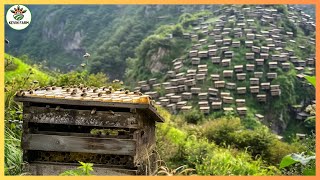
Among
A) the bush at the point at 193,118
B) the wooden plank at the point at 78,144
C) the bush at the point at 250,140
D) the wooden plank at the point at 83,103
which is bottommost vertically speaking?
the bush at the point at 193,118

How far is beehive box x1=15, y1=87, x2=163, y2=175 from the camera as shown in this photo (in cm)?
577

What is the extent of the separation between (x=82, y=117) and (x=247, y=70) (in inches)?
791

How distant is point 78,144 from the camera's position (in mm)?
5828

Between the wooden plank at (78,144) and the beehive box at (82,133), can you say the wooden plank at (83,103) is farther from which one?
the wooden plank at (78,144)

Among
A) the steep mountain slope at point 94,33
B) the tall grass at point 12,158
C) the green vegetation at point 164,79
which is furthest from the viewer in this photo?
the steep mountain slope at point 94,33

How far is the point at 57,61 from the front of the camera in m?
25.8

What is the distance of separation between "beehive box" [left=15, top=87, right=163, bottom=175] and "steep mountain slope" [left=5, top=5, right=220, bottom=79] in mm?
17698

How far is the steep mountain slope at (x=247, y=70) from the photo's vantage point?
23.4 meters

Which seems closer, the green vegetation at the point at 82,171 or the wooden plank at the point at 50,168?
the green vegetation at the point at 82,171

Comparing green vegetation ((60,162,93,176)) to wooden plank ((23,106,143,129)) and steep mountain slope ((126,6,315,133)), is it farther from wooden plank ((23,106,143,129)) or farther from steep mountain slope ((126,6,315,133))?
steep mountain slope ((126,6,315,133))

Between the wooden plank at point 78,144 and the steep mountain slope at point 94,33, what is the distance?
17.8 metres

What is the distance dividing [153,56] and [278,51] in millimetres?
7930

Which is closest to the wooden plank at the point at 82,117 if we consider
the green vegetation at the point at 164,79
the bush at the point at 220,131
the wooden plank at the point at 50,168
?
the green vegetation at the point at 164,79

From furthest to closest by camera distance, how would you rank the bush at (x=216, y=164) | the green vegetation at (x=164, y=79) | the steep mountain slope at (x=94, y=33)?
the steep mountain slope at (x=94, y=33) < the green vegetation at (x=164, y=79) < the bush at (x=216, y=164)
